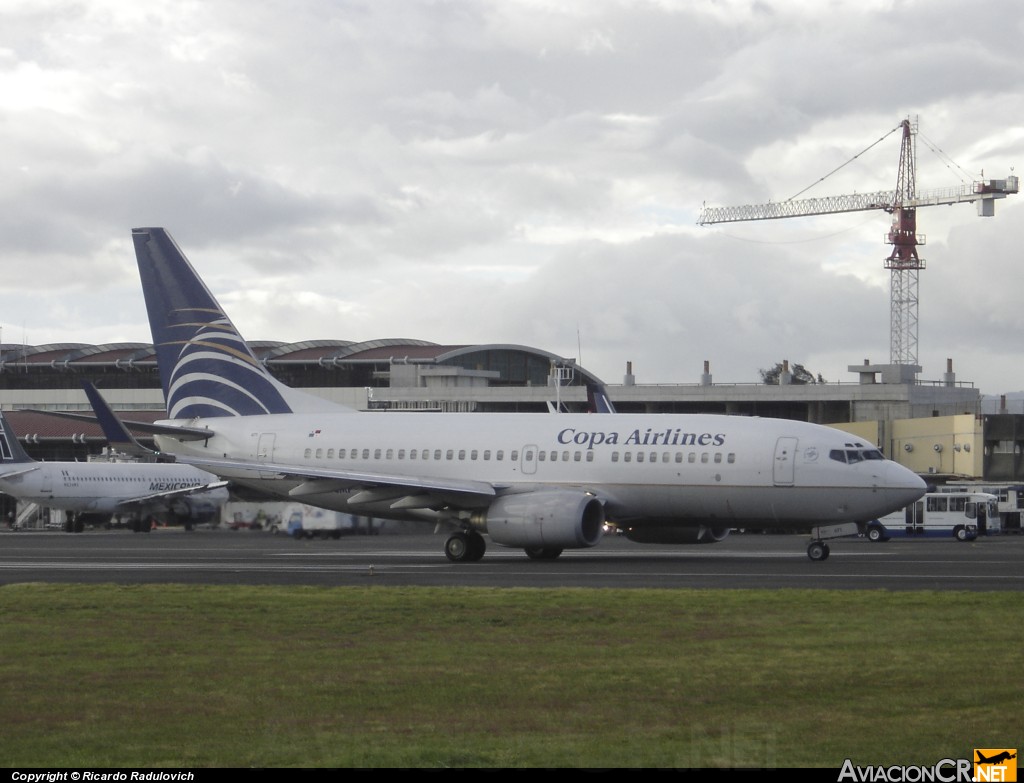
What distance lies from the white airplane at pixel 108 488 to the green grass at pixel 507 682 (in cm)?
5564

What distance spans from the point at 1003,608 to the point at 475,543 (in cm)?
1875

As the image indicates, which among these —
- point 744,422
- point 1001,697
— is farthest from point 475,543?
point 1001,697

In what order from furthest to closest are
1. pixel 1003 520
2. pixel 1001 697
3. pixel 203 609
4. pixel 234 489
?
pixel 234 489 → pixel 1003 520 → pixel 203 609 → pixel 1001 697

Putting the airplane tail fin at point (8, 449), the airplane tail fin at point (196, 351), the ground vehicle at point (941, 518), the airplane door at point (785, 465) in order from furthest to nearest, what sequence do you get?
the airplane tail fin at point (8, 449), the ground vehicle at point (941, 518), the airplane tail fin at point (196, 351), the airplane door at point (785, 465)

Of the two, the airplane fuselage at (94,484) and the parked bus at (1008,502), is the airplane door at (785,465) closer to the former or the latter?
the parked bus at (1008,502)

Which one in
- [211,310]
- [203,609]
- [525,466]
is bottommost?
[203,609]

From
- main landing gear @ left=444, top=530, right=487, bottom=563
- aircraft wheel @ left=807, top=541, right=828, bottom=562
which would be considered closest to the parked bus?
aircraft wheel @ left=807, top=541, right=828, bottom=562

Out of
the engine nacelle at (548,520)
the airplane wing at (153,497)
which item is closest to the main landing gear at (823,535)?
the engine nacelle at (548,520)

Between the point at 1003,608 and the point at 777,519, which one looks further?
the point at 777,519

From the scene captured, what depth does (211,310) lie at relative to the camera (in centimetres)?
4512

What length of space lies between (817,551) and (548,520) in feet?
24.1

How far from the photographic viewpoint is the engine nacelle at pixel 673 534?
40.1 meters

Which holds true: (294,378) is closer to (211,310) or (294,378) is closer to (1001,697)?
(211,310)

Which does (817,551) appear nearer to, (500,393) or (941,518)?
(941,518)
